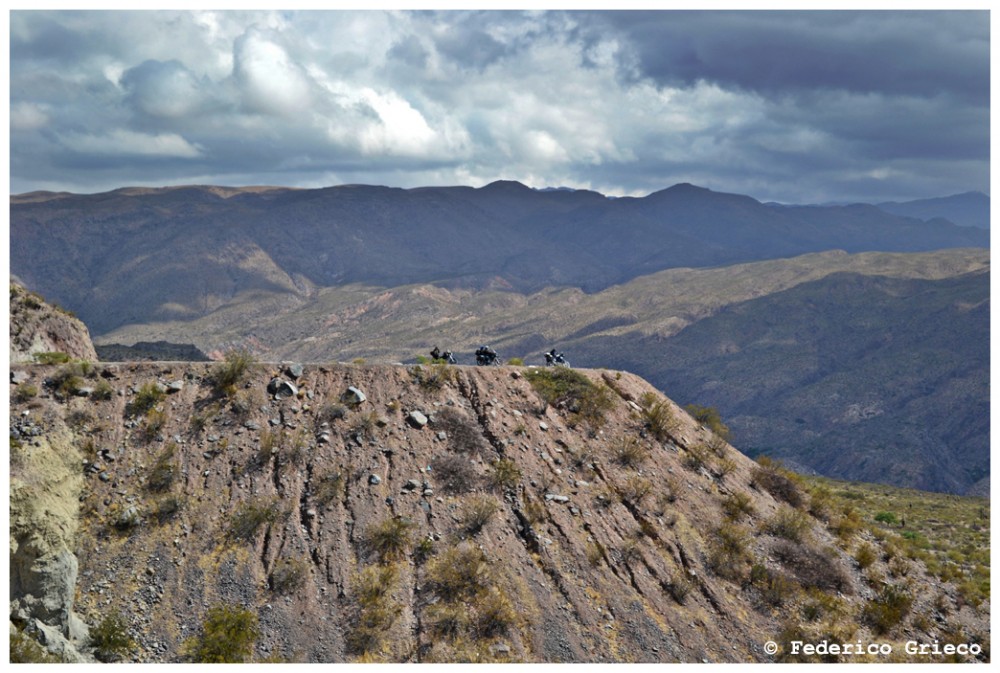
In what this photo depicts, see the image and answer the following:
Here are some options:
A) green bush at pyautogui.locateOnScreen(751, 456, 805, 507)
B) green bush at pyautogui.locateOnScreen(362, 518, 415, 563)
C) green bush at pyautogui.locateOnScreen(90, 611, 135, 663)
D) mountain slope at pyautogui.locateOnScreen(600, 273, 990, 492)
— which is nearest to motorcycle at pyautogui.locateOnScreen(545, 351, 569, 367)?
green bush at pyautogui.locateOnScreen(751, 456, 805, 507)

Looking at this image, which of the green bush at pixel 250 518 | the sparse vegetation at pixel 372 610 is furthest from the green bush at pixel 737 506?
→ the green bush at pixel 250 518

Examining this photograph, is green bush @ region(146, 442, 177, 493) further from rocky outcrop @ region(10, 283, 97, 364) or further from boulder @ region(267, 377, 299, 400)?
rocky outcrop @ region(10, 283, 97, 364)

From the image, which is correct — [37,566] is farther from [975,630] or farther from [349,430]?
[975,630]

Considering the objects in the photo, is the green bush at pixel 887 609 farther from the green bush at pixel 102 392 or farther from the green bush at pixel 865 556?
the green bush at pixel 102 392

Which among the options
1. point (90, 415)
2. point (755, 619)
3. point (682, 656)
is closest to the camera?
point (682, 656)

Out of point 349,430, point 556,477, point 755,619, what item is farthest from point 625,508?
point 349,430

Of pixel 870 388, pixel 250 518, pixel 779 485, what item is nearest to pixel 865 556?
pixel 779 485
